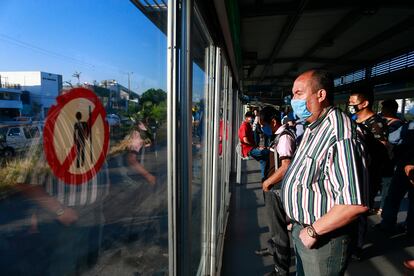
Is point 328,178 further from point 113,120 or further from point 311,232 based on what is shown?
point 113,120

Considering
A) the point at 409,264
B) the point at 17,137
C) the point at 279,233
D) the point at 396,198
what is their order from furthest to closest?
1. the point at 396,198
2. the point at 409,264
3. the point at 279,233
4. the point at 17,137

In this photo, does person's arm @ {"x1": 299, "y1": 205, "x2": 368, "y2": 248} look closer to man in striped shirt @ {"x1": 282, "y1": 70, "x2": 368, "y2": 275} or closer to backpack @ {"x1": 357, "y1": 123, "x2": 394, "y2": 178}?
man in striped shirt @ {"x1": 282, "y1": 70, "x2": 368, "y2": 275}

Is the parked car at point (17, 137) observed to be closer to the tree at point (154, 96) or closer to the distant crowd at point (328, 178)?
the tree at point (154, 96)

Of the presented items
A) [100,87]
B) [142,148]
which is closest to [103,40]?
[100,87]

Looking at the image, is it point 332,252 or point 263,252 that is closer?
point 332,252

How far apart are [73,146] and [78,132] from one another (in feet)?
0.11

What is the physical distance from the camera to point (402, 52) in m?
6.59

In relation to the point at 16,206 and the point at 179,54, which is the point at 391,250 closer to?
the point at 179,54

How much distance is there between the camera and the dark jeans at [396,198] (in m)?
3.46

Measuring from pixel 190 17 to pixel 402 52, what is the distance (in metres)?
7.29

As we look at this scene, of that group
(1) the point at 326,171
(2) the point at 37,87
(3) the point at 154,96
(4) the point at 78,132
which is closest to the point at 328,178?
(1) the point at 326,171

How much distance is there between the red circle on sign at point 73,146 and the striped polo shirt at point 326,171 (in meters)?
0.95

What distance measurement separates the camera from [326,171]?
126 cm

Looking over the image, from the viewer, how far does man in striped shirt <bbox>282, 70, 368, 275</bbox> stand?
1187 mm
